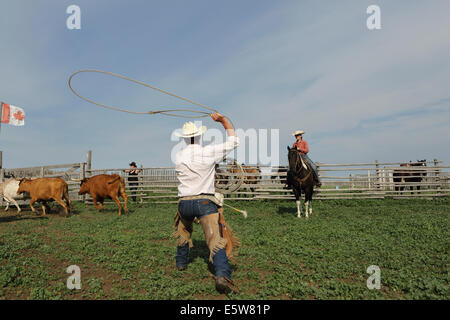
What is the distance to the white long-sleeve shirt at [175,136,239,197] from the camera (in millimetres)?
3947

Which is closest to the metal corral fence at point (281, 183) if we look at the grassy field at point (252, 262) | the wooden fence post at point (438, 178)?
the wooden fence post at point (438, 178)

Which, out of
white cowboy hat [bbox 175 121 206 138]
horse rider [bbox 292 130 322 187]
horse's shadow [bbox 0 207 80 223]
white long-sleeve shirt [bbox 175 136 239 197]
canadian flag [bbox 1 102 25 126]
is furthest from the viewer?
canadian flag [bbox 1 102 25 126]

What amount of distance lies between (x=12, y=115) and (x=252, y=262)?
12.6 meters

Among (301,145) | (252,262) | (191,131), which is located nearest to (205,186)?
(191,131)

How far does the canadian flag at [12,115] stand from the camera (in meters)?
11.7

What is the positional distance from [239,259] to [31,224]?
7556 millimetres

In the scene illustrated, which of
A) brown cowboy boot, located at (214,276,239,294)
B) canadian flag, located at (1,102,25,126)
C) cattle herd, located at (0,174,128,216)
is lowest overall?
brown cowboy boot, located at (214,276,239,294)

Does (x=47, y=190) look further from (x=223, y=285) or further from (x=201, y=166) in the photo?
(x=223, y=285)

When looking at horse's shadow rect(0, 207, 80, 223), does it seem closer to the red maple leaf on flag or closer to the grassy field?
the grassy field

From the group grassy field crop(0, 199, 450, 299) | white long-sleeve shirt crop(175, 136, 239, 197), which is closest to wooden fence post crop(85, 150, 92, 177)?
grassy field crop(0, 199, 450, 299)

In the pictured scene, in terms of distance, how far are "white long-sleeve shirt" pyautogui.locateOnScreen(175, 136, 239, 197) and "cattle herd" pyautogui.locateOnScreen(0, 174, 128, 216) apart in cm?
779
